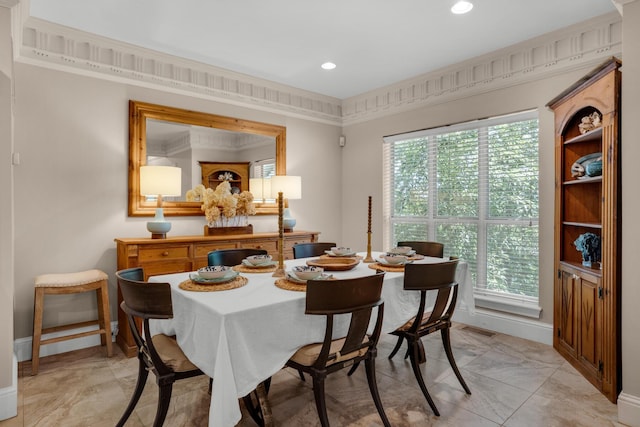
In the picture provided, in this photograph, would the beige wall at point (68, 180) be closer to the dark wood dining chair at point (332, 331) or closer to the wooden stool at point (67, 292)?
the wooden stool at point (67, 292)

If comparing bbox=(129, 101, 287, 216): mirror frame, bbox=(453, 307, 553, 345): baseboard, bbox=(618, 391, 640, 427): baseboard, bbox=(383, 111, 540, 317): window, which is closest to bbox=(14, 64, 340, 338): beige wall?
bbox=(129, 101, 287, 216): mirror frame

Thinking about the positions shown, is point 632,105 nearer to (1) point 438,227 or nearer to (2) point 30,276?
(1) point 438,227

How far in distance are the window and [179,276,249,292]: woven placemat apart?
274 centimetres

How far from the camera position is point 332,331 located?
1.80 metres

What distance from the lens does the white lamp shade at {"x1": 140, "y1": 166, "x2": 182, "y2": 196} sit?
342 cm

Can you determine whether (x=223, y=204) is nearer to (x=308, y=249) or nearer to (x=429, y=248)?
(x=308, y=249)

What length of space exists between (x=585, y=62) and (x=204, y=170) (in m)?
3.65

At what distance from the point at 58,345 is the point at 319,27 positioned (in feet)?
11.4

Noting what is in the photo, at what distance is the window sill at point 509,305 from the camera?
3.46 meters

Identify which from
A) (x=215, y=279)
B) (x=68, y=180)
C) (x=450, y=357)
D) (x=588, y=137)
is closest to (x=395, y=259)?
(x=450, y=357)

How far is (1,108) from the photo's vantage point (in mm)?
2205

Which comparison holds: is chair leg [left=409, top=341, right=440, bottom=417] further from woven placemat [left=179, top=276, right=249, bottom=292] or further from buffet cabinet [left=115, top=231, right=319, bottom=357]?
buffet cabinet [left=115, top=231, right=319, bottom=357]

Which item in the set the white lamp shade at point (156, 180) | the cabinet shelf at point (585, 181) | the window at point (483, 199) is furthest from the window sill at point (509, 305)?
the white lamp shade at point (156, 180)

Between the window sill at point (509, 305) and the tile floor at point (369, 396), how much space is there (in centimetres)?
43
